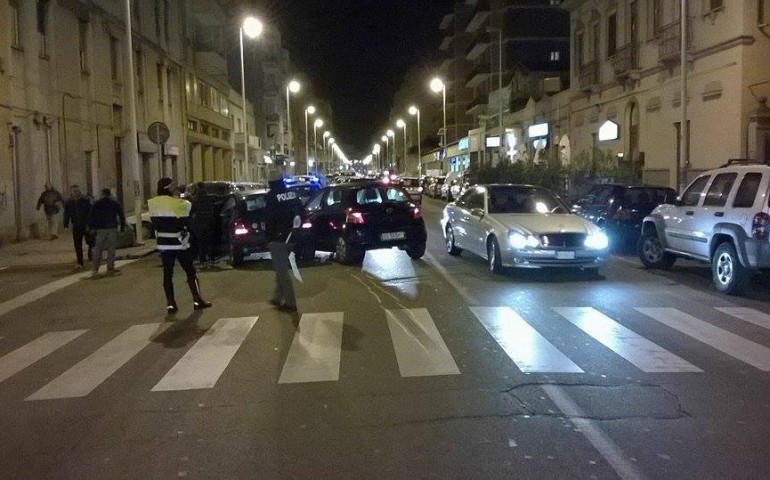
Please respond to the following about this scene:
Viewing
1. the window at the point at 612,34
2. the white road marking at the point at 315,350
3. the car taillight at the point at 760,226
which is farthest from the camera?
the window at the point at 612,34

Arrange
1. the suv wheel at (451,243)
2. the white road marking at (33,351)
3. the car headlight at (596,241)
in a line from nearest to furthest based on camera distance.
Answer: the white road marking at (33,351) < the car headlight at (596,241) < the suv wheel at (451,243)

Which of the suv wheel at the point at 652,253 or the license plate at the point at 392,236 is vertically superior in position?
the license plate at the point at 392,236

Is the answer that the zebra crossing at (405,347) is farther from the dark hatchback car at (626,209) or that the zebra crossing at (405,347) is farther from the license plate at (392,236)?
the dark hatchback car at (626,209)

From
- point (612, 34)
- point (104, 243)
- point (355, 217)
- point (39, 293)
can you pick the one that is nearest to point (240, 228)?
point (355, 217)

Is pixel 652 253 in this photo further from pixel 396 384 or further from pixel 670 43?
pixel 670 43

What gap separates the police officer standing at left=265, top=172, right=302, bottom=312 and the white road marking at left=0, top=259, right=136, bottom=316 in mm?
4199

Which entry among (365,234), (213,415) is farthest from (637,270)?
(213,415)

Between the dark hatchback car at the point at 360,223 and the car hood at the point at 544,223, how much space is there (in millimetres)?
2457

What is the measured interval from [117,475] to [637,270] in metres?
11.8

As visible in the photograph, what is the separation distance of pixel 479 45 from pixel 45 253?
5771 cm

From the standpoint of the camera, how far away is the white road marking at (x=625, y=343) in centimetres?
770

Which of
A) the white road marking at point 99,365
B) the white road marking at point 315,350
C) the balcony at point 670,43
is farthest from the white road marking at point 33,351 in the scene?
the balcony at point 670,43

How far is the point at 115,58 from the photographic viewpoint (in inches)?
1211

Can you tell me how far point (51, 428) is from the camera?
623cm
